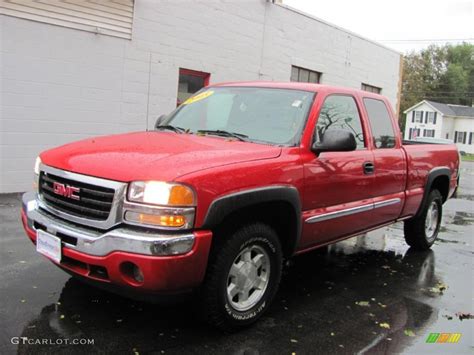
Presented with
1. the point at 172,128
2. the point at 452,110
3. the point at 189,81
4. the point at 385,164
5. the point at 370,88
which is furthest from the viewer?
the point at 452,110

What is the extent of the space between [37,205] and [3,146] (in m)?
5.38

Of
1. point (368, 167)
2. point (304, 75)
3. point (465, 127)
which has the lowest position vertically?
point (368, 167)

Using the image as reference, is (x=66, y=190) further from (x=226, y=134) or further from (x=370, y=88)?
(x=370, y=88)

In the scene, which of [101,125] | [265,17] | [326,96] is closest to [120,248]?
[326,96]

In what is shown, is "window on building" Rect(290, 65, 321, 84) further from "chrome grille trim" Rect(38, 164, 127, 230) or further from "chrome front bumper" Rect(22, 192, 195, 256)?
"chrome front bumper" Rect(22, 192, 195, 256)

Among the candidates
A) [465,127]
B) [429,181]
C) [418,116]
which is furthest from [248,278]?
[465,127]

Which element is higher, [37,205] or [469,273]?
[37,205]

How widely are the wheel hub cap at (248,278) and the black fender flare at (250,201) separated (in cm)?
38

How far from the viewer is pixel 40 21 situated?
8.76 m

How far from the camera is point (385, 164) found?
5.30 metres

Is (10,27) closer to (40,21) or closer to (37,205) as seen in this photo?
(40,21)

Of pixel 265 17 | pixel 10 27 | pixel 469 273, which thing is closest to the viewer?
pixel 469 273

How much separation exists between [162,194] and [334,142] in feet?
5.36

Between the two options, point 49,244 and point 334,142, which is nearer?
point 49,244
